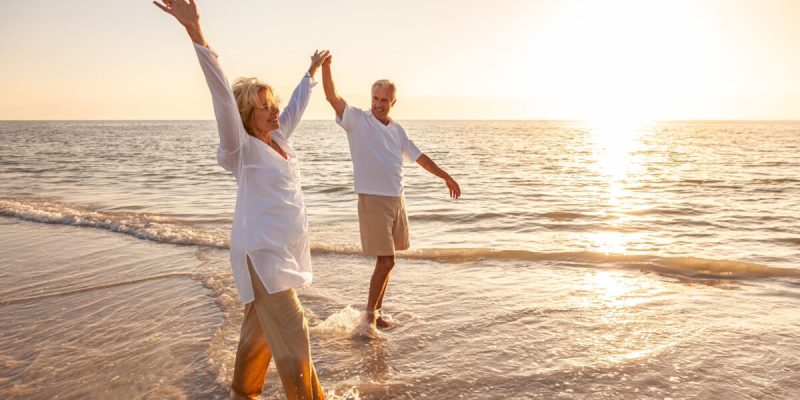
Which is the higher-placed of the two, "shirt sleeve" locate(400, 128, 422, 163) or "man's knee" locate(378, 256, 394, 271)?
"shirt sleeve" locate(400, 128, 422, 163)

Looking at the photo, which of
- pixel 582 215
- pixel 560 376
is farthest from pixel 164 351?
pixel 582 215

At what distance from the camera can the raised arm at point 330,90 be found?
4.48 metres

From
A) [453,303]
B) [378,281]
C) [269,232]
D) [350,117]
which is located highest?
[350,117]

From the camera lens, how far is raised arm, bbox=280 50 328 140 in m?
3.45

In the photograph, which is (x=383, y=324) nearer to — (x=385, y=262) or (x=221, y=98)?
(x=385, y=262)

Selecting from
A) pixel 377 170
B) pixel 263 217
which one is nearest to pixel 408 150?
pixel 377 170

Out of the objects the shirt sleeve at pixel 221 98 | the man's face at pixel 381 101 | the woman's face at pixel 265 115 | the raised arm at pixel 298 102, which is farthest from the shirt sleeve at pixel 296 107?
the man's face at pixel 381 101

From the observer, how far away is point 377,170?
4.96m

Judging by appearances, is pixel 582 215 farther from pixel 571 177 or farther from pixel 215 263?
pixel 571 177

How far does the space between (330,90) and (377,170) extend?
790 mm

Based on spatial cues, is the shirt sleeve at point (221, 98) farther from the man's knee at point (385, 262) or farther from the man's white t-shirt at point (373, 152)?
the man's knee at point (385, 262)

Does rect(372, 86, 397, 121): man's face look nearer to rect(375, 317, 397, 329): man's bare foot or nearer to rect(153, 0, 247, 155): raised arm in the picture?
rect(375, 317, 397, 329): man's bare foot

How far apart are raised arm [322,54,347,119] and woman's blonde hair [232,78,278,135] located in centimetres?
142

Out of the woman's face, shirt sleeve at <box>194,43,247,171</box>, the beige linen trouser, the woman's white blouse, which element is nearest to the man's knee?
the beige linen trouser
